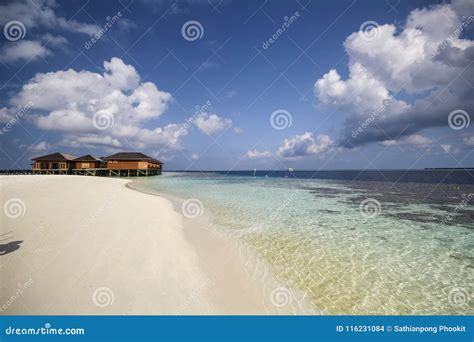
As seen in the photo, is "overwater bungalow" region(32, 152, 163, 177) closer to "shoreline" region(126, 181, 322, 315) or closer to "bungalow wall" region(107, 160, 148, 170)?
"bungalow wall" region(107, 160, 148, 170)

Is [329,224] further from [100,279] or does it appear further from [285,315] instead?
[100,279]

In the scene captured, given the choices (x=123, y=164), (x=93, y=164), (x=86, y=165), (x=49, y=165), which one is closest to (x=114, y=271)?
(x=123, y=164)

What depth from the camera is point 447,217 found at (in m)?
13.6

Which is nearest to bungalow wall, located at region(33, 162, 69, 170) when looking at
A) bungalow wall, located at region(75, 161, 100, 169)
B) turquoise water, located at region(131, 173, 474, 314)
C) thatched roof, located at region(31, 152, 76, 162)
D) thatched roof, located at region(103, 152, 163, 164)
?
thatched roof, located at region(31, 152, 76, 162)

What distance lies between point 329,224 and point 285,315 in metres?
7.88

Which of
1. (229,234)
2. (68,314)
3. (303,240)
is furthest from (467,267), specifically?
(68,314)

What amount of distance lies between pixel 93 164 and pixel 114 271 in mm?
57180

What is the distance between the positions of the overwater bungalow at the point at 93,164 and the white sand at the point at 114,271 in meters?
47.8

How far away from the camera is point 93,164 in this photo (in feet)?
172

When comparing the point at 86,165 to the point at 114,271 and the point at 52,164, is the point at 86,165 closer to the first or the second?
the point at 52,164

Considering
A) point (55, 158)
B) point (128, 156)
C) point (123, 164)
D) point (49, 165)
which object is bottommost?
point (49, 165)

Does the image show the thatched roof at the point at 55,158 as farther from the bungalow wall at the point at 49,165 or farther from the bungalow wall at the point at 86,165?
the bungalow wall at the point at 86,165

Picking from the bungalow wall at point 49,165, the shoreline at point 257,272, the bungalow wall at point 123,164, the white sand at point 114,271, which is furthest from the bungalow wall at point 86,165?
the shoreline at point 257,272

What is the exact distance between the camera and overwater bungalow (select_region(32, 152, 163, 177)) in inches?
1812
